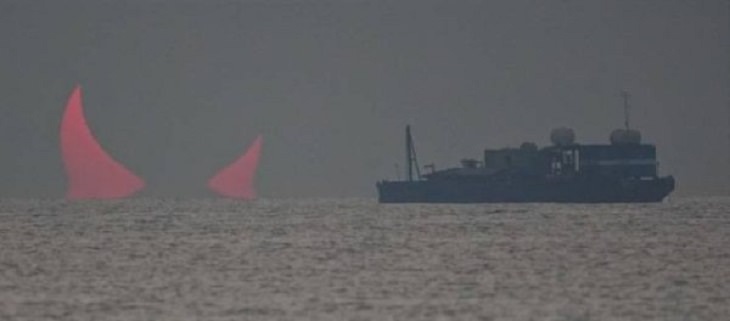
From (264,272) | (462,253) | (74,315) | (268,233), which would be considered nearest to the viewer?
(74,315)

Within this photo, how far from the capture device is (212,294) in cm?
7725

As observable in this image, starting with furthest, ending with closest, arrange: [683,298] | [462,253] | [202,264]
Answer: [462,253] → [202,264] → [683,298]

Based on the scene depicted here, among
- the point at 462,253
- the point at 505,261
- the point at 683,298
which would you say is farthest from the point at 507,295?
the point at 462,253

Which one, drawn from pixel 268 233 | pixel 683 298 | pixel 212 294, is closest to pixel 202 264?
pixel 212 294

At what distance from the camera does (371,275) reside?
8856 cm

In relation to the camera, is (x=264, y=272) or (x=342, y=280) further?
(x=264, y=272)

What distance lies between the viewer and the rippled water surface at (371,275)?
231ft

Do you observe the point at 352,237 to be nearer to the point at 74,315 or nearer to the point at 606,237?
the point at 606,237

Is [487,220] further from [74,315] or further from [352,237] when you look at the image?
[74,315]

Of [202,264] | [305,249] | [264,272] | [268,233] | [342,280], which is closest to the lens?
[342,280]

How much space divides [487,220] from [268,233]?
3733cm

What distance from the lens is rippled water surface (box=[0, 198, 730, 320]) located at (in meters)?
70.4

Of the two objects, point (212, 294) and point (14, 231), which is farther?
point (14, 231)

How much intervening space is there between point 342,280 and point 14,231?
7344cm
